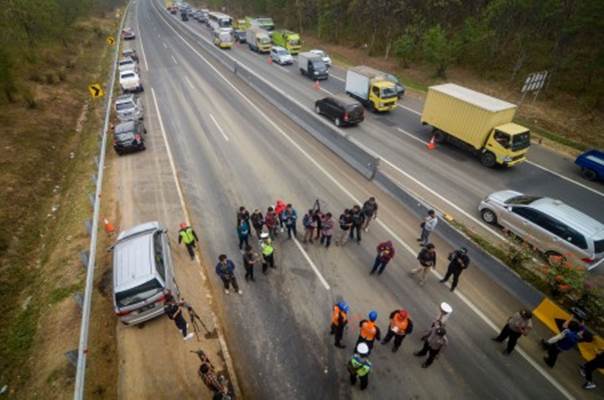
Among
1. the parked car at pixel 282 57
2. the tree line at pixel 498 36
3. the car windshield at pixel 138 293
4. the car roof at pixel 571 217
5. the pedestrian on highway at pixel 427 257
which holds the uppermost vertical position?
the tree line at pixel 498 36

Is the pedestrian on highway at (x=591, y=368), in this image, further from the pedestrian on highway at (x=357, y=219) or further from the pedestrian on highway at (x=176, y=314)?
the pedestrian on highway at (x=176, y=314)

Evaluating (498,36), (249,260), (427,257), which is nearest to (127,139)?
(249,260)

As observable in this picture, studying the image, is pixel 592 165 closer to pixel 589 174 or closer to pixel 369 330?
pixel 589 174

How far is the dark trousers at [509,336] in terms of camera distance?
8.65m

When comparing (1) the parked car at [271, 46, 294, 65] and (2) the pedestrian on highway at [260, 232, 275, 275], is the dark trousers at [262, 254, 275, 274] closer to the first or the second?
(2) the pedestrian on highway at [260, 232, 275, 275]

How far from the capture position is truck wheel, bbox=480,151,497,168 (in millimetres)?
18484

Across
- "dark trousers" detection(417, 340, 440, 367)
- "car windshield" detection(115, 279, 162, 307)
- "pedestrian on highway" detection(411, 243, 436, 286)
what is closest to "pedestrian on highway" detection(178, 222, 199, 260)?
"car windshield" detection(115, 279, 162, 307)

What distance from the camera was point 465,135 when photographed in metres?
19.1

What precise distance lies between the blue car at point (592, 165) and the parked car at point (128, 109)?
27.7 meters

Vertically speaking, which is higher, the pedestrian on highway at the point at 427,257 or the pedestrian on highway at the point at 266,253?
the pedestrian on highway at the point at 427,257

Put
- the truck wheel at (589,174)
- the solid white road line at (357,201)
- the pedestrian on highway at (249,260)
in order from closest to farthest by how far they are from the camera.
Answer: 1. the solid white road line at (357,201)
2. the pedestrian on highway at (249,260)
3. the truck wheel at (589,174)

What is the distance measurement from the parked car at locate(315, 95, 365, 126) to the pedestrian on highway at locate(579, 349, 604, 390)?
17.6 metres

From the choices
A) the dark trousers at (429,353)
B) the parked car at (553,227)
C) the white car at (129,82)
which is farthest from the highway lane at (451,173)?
the white car at (129,82)

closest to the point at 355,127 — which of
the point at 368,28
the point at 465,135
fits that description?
the point at 465,135
